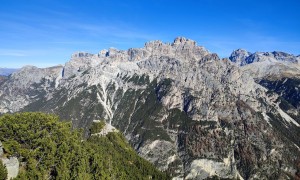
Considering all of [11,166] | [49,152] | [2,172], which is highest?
[49,152]

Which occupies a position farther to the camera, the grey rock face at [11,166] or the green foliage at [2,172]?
the grey rock face at [11,166]

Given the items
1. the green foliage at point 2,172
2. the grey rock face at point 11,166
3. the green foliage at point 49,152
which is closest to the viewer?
the green foliage at point 2,172

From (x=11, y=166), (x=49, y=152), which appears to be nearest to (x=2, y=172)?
(x=11, y=166)

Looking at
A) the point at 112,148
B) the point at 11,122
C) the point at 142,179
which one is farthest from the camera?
the point at 112,148

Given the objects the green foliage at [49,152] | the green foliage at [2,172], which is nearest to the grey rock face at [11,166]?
the green foliage at [49,152]

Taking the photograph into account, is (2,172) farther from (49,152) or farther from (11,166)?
(49,152)

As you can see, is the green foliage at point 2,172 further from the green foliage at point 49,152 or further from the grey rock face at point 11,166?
the grey rock face at point 11,166

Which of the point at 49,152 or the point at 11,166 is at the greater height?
the point at 49,152

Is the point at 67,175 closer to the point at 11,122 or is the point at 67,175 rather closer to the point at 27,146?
the point at 27,146

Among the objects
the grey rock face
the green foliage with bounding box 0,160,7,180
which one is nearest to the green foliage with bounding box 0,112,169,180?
the grey rock face

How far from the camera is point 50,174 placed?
4926 inches

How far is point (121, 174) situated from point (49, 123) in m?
39.6

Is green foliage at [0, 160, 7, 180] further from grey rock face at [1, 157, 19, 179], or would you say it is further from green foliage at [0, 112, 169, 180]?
grey rock face at [1, 157, 19, 179]

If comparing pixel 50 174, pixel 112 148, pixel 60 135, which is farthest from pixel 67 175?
pixel 112 148
